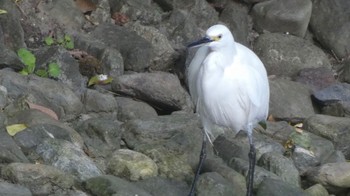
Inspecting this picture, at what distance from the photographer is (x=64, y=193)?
455cm

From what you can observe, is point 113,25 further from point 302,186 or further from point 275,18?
point 302,186

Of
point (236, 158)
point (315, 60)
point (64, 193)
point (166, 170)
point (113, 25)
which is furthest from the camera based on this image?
point (315, 60)

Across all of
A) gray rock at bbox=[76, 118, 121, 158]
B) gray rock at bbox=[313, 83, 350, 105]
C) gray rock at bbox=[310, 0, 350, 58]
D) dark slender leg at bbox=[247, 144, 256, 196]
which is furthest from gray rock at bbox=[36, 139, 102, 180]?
gray rock at bbox=[310, 0, 350, 58]

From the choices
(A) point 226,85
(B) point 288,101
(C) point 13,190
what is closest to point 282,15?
(B) point 288,101

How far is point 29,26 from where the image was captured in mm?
7125

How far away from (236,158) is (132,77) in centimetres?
148

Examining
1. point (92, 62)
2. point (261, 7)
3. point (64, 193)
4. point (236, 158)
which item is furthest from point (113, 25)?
point (64, 193)

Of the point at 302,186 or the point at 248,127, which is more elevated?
the point at 248,127

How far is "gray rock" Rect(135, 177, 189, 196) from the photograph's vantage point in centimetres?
488

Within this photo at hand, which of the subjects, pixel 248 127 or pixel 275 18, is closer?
pixel 248 127

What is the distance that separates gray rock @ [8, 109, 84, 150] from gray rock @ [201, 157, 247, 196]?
862 mm

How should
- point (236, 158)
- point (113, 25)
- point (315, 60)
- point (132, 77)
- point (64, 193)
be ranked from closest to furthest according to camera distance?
point (64, 193), point (236, 158), point (132, 77), point (113, 25), point (315, 60)

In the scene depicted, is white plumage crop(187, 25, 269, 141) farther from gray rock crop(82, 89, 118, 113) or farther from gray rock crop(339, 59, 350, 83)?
gray rock crop(339, 59, 350, 83)

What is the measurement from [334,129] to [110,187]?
2.75 m
